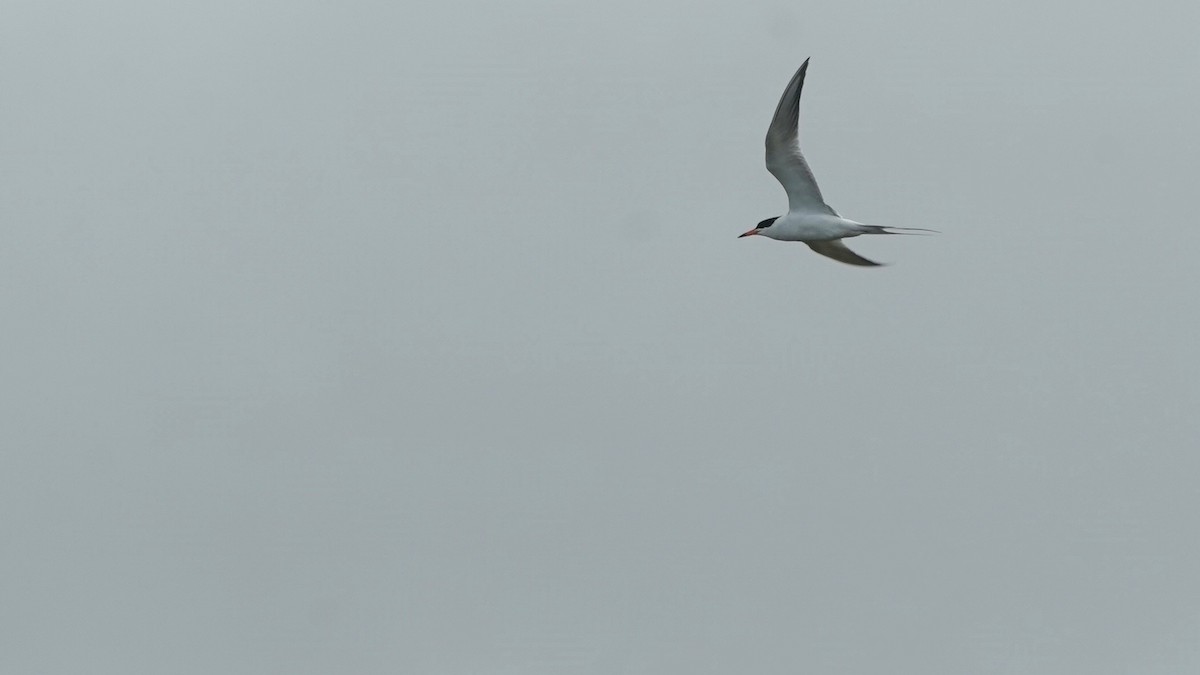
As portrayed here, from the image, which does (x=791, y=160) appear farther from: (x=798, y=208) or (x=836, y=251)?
(x=836, y=251)

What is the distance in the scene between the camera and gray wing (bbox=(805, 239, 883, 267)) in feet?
131

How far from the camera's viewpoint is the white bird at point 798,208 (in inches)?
1501

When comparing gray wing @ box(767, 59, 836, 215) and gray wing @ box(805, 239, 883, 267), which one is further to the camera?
gray wing @ box(805, 239, 883, 267)

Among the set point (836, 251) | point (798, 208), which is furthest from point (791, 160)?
point (836, 251)

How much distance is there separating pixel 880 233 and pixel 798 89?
12.6 ft

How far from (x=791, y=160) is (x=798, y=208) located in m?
1.45

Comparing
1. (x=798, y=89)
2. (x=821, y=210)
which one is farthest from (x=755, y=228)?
(x=798, y=89)

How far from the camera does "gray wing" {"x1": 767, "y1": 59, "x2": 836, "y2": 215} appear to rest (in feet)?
124

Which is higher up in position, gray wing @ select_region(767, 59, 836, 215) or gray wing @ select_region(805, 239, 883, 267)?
gray wing @ select_region(767, 59, 836, 215)

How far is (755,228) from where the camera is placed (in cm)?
4047

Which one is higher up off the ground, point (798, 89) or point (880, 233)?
point (798, 89)

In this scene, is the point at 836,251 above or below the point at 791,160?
below

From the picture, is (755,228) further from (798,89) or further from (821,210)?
(798,89)

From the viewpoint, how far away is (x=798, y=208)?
39.7 metres
